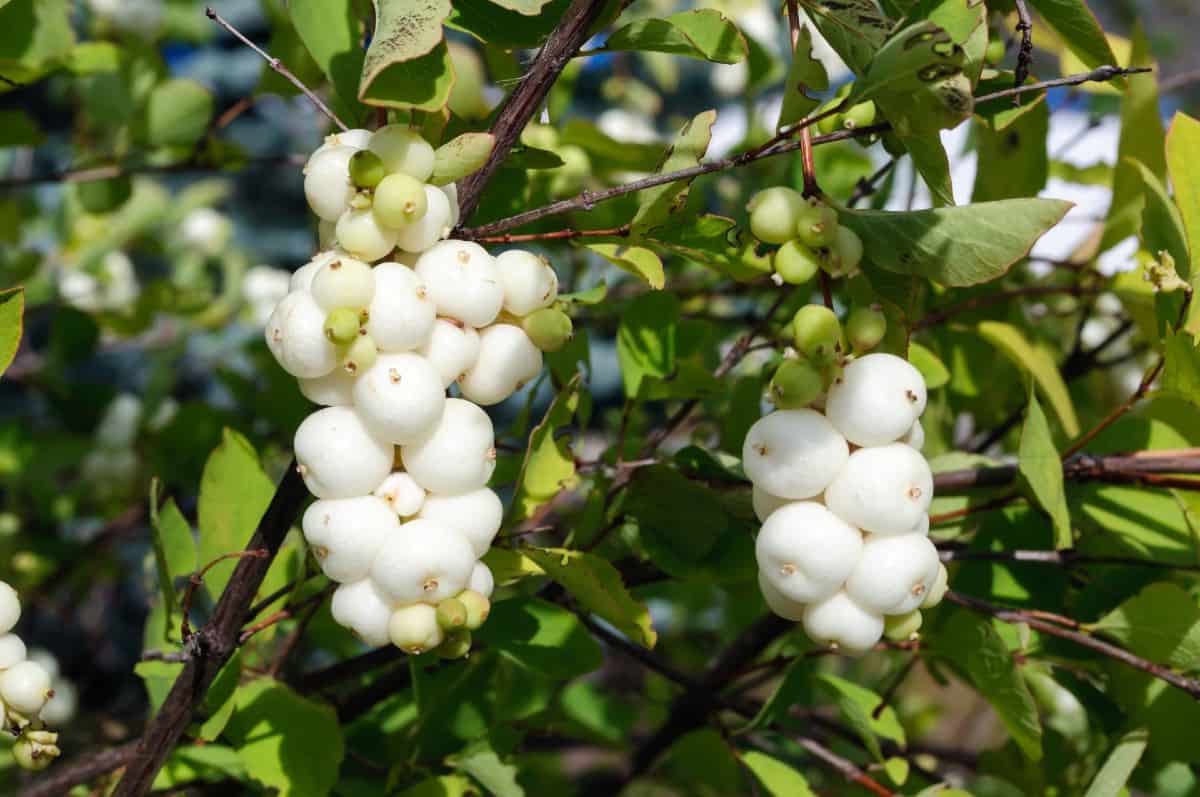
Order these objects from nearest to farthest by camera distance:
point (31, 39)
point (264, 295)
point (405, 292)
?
point (405, 292)
point (31, 39)
point (264, 295)

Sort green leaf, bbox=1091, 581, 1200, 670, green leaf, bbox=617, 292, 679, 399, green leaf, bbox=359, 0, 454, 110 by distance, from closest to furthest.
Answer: green leaf, bbox=359, 0, 454, 110
green leaf, bbox=1091, 581, 1200, 670
green leaf, bbox=617, 292, 679, 399

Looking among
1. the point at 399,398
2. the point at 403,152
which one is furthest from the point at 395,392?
the point at 403,152

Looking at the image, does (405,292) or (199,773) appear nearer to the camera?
(405,292)

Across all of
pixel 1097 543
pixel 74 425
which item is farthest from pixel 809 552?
pixel 74 425

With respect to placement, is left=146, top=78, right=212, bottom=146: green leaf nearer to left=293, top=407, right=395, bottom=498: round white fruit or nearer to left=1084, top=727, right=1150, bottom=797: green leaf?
left=293, top=407, right=395, bottom=498: round white fruit

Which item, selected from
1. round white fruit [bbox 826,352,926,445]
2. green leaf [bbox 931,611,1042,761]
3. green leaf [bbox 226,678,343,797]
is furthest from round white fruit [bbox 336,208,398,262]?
green leaf [bbox 931,611,1042,761]

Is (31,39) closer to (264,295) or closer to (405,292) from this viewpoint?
(405,292)

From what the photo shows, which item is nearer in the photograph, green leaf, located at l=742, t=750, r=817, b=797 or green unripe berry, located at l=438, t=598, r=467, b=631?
green unripe berry, located at l=438, t=598, r=467, b=631

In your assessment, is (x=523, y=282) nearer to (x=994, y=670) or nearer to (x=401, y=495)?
(x=401, y=495)
